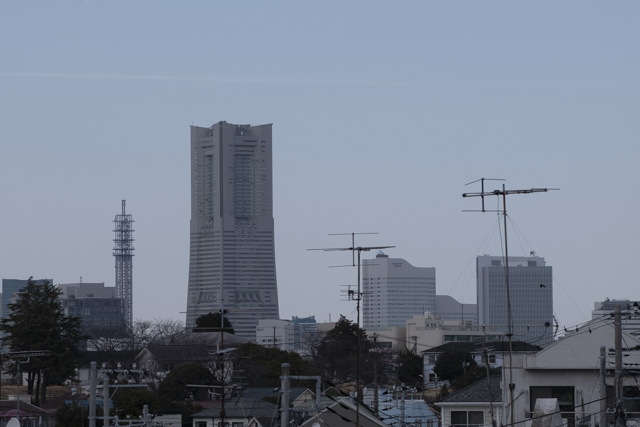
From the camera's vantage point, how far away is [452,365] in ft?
344

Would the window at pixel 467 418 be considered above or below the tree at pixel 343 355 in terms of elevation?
below

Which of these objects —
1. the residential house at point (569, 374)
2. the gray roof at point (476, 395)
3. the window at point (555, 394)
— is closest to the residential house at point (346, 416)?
the residential house at point (569, 374)

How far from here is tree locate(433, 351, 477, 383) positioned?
103 metres

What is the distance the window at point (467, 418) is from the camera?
46.0m

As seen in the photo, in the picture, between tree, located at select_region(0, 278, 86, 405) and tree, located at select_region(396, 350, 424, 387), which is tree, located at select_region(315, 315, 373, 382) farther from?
tree, located at select_region(0, 278, 86, 405)

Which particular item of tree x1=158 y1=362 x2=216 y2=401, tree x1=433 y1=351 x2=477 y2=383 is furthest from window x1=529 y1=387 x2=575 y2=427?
tree x1=433 y1=351 x2=477 y2=383

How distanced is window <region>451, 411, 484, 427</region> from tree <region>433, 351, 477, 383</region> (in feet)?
180

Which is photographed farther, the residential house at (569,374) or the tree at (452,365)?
the tree at (452,365)

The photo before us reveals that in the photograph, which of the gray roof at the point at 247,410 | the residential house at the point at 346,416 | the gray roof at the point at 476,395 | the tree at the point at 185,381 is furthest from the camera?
the tree at the point at 185,381

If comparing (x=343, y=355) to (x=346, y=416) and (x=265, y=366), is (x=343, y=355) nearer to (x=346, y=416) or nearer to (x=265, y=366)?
(x=265, y=366)

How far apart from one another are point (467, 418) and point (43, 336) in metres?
38.6

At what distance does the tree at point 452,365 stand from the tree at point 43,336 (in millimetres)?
34800

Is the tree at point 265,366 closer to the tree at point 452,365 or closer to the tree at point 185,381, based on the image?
the tree at point 185,381

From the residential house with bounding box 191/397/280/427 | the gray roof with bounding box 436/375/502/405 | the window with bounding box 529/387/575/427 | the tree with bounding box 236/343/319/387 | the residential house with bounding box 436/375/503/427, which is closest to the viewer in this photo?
the window with bounding box 529/387/575/427
